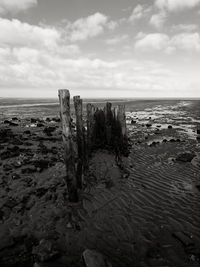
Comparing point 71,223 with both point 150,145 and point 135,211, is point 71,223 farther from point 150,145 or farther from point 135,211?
point 150,145

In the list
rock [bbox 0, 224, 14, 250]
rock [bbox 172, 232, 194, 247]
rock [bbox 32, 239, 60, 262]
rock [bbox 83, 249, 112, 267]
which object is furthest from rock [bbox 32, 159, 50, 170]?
rock [bbox 172, 232, 194, 247]

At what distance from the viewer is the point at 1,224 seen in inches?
211

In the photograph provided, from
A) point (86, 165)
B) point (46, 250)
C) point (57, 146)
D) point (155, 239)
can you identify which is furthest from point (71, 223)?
point (57, 146)

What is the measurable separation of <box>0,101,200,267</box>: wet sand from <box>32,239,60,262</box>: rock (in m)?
0.02

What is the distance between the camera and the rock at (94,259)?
4.07 metres

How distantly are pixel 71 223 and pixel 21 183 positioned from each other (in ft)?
9.37

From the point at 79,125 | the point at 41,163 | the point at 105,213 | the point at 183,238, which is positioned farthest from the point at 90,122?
the point at 183,238

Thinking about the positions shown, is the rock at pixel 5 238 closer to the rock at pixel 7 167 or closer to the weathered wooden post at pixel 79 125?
the weathered wooden post at pixel 79 125

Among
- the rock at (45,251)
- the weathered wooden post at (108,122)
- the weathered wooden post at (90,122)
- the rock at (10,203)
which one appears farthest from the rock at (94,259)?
the weathered wooden post at (108,122)

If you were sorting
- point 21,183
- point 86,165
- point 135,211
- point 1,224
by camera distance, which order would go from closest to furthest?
point 1,224
point 135,211
point 21,183
point 86,165

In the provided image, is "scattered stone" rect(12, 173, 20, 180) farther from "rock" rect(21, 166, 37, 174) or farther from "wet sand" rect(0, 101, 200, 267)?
"rock" rect(21, 166, 37, 174)

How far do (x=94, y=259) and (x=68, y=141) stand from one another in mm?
2876

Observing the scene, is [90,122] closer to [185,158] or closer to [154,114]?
[185,158]

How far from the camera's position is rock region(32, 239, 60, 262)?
4.30 meters
